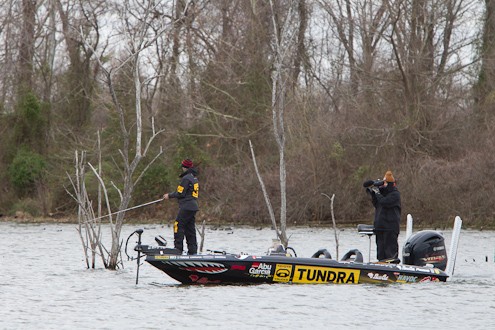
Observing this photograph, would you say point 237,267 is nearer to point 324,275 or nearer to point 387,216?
point 324,275

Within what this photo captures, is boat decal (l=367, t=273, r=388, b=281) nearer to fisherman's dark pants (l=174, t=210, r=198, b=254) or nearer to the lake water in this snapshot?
the lake water

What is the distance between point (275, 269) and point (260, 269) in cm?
25

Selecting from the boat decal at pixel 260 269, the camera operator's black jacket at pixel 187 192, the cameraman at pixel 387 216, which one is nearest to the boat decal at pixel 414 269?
the cameraman at pixel 387 216

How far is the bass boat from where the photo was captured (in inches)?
685

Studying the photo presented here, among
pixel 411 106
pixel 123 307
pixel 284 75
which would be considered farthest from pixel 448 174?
pixel 123 307

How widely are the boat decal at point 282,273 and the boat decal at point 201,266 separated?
0.84 metres

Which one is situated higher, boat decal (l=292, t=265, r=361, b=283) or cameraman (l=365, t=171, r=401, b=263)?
cameraman (l=365, t=171, r=401, b=263)

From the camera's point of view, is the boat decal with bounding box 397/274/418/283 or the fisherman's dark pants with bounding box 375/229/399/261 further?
the fisherman's dark pants with bounding box 375/229/399/261

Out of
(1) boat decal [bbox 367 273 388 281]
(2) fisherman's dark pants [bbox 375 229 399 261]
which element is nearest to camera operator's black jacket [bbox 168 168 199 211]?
(2) fisherman's dark pants [bbox 375 229 399 261]

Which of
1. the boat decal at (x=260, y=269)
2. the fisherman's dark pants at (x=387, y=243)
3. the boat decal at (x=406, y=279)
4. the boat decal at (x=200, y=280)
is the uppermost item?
the fisherman's dark pants at (x=387, y=243)

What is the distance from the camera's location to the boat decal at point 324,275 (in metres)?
17.4

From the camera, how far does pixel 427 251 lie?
1814 centimetres

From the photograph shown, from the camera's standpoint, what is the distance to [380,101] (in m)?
41.1

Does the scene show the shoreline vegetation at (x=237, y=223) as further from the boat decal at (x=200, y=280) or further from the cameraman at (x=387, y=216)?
the boat decal at (x=200, y=280)
